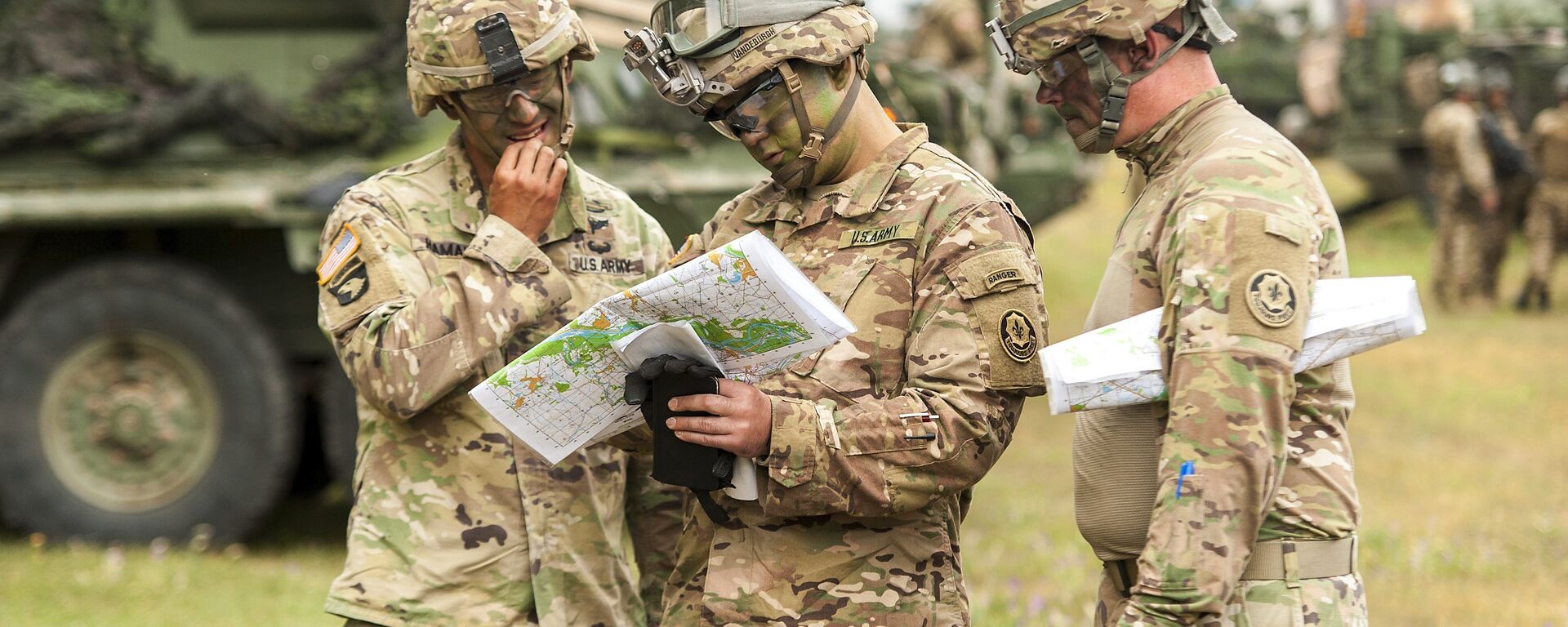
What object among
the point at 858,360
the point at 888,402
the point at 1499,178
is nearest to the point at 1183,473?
the point at 888,402

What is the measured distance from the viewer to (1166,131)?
2.40 m

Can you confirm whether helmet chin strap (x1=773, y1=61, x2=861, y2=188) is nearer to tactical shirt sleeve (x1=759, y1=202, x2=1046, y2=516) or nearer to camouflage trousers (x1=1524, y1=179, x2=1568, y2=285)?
tactical shirt sleeve (x1=759, y1=202, x2=1046, y2=516)

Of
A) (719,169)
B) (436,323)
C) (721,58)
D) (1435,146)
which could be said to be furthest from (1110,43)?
(1435,146)

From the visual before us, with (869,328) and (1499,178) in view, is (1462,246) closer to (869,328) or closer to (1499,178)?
(1499,178)

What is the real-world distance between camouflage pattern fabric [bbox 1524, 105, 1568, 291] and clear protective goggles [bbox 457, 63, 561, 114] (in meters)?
13.9

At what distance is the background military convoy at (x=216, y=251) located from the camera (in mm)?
6480

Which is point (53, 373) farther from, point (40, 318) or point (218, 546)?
point (218, 546)

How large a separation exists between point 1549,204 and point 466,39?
1412 centimetres

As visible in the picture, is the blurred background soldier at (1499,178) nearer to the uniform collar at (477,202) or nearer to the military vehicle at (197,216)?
the military vehicle at (197,216)

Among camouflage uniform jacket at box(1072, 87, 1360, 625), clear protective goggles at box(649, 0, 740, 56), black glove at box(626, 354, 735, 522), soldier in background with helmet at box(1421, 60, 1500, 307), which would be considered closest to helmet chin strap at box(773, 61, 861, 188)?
clear protective goggles at box(649, 0, 740, 56)

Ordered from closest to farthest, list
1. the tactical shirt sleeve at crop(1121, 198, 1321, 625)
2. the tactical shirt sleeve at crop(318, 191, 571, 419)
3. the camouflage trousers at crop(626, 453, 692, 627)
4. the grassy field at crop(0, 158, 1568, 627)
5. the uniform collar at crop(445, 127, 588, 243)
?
the tactical shirt sleeve at crop(1121, 198, 1321, 625) → the tactical shirt sleeve at crop(318, 191, 571, 419) → the uniform collar at crop(445, 127, 588, 243) → the camouflage trousers at crop(626, 453, 692, 627) → the grassy field at crop(0, 158, 1568, 627)

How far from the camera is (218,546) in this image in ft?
21.6

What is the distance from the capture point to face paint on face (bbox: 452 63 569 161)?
303 centimetres

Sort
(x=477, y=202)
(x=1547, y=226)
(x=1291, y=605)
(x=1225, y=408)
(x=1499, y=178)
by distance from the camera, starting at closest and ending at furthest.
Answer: (x=1225, y=408), (x=1291, y=605), (x=477, y=202), (x=1547, y=226), (x=1499, y=178)
